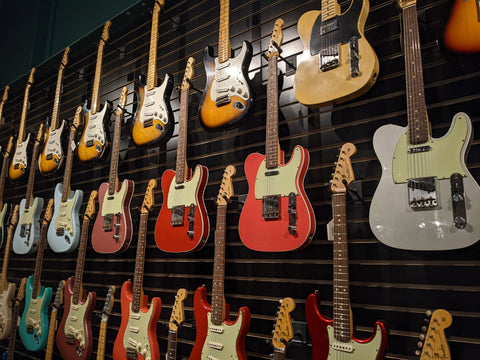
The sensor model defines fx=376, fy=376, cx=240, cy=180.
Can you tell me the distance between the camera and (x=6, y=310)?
347cm

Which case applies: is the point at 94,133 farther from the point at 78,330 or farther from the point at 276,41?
the point at 276,41

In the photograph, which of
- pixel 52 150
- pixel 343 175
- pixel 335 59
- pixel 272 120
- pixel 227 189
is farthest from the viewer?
pixel 52 150

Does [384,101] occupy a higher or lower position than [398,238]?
higher

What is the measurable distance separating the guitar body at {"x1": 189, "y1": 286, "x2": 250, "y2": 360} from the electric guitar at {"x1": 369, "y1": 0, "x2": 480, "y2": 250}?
2.66 ft

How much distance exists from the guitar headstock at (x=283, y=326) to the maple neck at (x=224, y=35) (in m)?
1.52

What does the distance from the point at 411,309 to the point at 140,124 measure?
2080 millimetres

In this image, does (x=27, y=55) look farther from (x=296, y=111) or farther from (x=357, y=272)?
(x=357, y=272)

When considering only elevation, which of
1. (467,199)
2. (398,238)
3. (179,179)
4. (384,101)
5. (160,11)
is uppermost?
(160,11)

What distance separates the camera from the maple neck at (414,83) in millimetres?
1589

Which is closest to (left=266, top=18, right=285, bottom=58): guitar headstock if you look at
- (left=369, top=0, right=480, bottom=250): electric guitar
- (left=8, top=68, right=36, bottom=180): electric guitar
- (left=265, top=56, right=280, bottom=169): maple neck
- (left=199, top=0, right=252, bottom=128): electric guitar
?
(left=265, top=56, right=280, bottom=169): maple neck

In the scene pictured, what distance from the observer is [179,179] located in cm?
243

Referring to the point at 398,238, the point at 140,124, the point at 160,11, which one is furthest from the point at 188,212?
the point at 160,11

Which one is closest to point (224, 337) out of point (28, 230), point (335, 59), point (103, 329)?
point (103, 329)

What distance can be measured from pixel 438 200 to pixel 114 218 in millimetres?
2132
